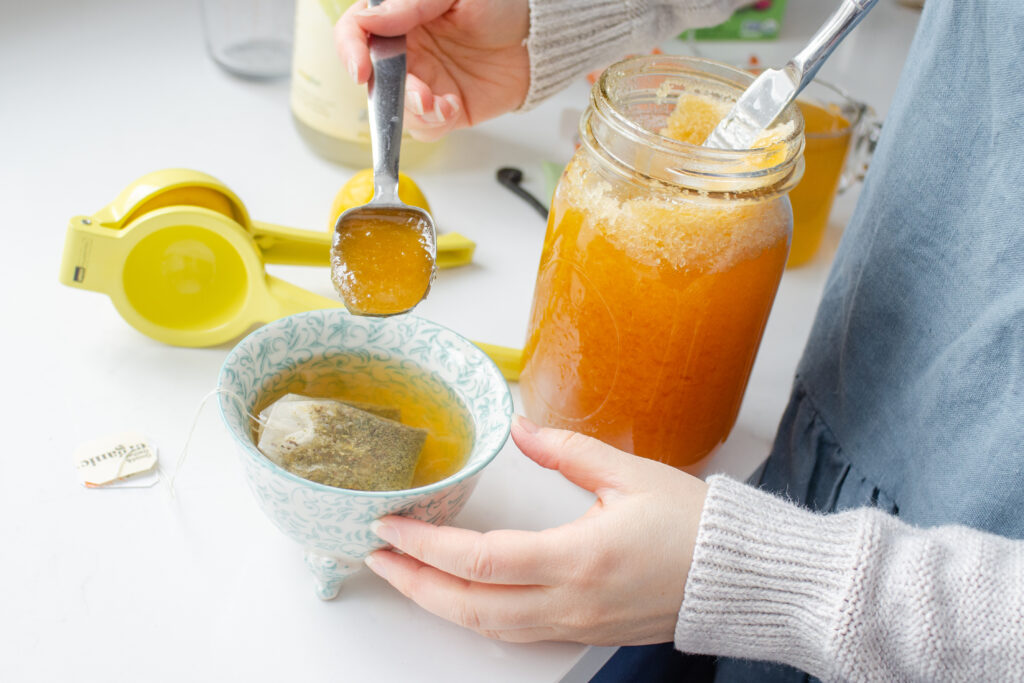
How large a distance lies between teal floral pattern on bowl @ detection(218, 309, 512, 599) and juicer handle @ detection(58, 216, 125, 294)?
18 cm

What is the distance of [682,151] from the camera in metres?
0.55

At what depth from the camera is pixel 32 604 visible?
533 millimetres

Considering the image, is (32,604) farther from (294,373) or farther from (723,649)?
(723,649)

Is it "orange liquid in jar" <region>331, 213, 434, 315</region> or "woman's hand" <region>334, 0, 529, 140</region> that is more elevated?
"woman's hand" <region>334, 0, 529, 140</region>

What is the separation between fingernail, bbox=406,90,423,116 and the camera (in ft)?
2.50

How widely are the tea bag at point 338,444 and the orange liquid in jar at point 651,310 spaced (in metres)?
0.13

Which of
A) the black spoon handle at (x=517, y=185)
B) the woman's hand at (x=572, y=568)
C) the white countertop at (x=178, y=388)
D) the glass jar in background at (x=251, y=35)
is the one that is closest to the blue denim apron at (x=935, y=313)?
the white countertop at (x=178, y=388)

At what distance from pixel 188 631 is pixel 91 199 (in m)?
0.50

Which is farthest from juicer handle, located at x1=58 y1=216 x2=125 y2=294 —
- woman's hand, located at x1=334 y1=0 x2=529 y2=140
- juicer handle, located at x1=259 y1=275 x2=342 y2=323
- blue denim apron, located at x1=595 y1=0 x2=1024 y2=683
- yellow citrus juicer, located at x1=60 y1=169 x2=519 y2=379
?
blue denim apron, located at x1=595 y1=0 x2=1024 y2=683

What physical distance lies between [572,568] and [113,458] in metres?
0.34

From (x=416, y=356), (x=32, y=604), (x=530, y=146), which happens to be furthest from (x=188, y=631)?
(x=530, y=146)

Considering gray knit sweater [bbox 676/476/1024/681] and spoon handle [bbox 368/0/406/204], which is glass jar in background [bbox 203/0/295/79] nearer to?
spoon handle [bbox 368/0/406/204]

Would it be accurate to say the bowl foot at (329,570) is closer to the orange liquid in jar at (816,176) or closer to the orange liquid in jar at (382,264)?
the orange liquid in jar at (382,264)

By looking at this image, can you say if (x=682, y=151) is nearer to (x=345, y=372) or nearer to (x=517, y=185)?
(x=345, y=372)
